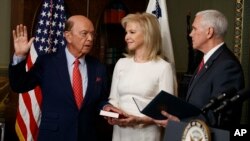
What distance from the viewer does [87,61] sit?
2.68m

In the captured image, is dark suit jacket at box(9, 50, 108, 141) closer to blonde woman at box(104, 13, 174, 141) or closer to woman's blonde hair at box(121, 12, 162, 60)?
blonde woman at box(104, 13, 174, 141)

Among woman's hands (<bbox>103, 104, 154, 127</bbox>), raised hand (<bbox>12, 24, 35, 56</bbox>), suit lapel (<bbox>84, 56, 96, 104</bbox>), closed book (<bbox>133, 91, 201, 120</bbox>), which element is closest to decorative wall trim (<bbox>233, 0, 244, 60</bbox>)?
woman's hands (<bbox>103, 104, 154, 127</bbox>)

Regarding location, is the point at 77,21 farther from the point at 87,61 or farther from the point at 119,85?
the point at 119,85

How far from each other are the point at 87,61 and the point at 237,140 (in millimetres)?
1374

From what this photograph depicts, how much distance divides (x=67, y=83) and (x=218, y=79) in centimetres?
95

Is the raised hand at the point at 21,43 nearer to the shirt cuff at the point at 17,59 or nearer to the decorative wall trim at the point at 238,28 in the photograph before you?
Result: the shirt cuff at the point at 17,59

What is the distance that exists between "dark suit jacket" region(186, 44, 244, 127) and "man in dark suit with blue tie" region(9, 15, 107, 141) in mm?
668

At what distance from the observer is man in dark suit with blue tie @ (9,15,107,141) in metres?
2.46

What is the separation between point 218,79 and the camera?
2.11 m

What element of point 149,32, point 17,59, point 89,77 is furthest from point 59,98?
point 149,32

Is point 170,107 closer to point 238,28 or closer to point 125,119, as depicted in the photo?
point 125,119

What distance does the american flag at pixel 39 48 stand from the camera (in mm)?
3391

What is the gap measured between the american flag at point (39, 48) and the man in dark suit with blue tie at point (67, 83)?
86 cm

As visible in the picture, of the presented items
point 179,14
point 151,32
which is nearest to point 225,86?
point 151,32
